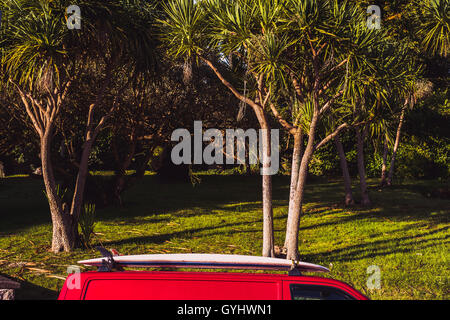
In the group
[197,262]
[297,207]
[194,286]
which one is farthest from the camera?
[297,207]

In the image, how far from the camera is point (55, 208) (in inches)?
421

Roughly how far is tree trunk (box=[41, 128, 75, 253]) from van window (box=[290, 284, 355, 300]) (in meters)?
8.56

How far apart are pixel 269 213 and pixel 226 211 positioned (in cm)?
674

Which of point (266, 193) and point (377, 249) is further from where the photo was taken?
point (377, 249)

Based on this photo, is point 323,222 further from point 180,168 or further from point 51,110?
point 180,168

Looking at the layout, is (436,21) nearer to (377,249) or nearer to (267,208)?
(377,249)

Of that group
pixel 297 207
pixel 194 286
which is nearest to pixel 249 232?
pixel 297 207

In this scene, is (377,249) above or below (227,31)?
below

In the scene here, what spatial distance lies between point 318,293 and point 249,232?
10.1m

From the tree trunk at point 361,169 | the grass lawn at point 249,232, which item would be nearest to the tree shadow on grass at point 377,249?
the grass lawn at point 249,232

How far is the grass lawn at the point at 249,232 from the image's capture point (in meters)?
8.98

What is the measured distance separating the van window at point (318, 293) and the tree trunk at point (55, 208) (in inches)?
337

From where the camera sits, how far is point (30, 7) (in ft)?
31.3

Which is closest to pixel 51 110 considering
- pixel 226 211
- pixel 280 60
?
pixel 280 60
